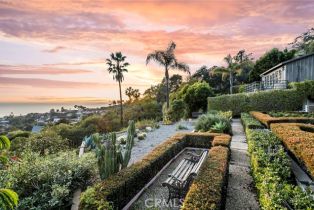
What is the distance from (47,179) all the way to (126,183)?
2377 mm

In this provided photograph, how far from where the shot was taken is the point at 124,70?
3338 centimetres

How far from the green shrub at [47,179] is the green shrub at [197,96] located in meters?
25.6

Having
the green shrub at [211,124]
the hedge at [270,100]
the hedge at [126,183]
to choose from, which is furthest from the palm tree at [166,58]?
the hedge at [126,183]

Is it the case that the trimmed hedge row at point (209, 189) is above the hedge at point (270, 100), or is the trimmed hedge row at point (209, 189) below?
below

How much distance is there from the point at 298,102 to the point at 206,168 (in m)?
19.0

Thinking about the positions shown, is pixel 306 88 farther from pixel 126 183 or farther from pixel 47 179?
pixel 47 179

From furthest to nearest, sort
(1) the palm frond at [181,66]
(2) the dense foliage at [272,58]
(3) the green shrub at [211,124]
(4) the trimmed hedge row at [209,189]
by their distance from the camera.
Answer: (2) the dense foliage at [272,58] → (1) the palm frond at [181,66] → (3) the green shrub at [211,124] → (4) the trimmed hedge row at [209,189]

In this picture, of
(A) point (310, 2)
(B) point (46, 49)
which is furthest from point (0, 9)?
(A) point (310, 2)

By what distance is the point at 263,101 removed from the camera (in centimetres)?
2212

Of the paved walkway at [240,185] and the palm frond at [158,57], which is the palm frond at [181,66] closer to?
the palm frond at [158,57]

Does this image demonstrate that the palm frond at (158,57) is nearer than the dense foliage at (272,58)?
Yes

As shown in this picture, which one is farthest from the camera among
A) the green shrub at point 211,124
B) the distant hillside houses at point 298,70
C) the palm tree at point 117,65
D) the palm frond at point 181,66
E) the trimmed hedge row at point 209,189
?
the palm tree at point 117,65

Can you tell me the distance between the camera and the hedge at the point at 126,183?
4.32 m

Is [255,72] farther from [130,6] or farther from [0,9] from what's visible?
[0,9]
